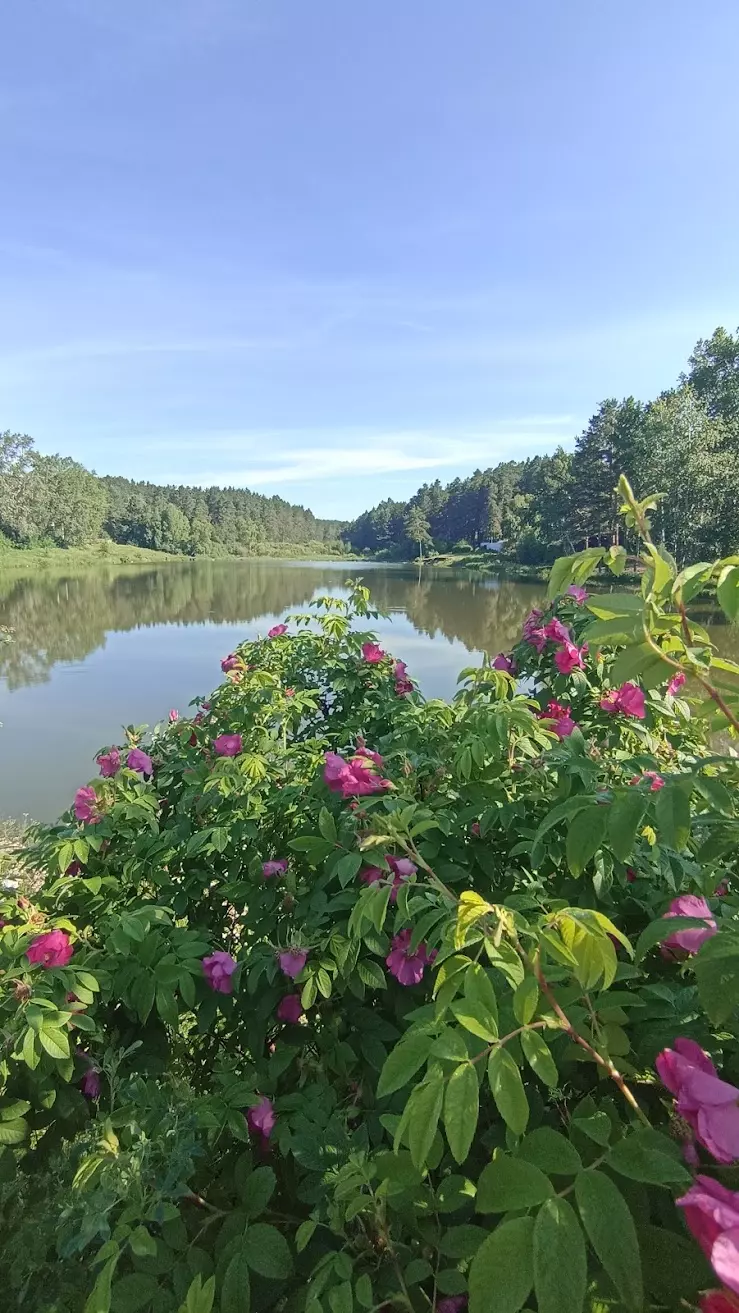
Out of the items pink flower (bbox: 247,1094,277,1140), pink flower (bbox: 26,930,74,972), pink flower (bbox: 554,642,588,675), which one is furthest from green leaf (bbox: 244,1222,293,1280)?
pink flower (bbox: 554,642,588,675)

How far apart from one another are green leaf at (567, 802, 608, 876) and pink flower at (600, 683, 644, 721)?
1.02 m

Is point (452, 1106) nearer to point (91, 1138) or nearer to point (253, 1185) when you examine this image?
point (253, 1185)

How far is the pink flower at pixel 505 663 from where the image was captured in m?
2.48

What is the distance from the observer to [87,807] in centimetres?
A: 181

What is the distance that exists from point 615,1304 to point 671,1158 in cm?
22

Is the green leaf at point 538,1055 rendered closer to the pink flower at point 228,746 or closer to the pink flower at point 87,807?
the pink flower at point 87,807

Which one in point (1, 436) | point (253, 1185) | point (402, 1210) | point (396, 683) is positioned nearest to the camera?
point (402, 1210)

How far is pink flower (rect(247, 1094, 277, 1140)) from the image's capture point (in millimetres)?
1185

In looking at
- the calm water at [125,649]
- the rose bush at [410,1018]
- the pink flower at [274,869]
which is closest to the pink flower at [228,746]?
the rose bush at [410,1018]

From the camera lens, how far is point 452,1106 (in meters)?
0.63

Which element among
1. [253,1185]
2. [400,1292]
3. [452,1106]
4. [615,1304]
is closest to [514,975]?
[452,1106]

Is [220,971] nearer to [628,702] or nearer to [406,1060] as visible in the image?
[406,1060]

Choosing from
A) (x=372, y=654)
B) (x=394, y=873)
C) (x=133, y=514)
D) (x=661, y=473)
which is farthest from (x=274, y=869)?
(x=133, y=514)

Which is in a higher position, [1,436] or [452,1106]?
[1,436]
